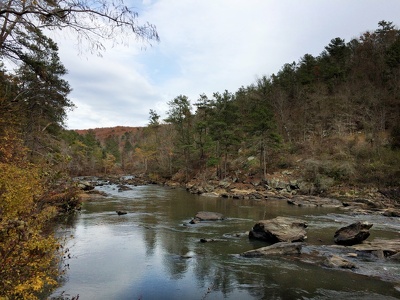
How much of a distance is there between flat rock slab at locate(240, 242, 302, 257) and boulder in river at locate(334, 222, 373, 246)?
2.75 meters

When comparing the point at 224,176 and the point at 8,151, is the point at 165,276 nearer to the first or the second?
the point at 8,151

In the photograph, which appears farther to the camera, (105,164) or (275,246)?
(105,164)

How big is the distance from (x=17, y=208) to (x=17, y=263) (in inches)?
83.1

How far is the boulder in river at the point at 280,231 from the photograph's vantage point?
1560cm

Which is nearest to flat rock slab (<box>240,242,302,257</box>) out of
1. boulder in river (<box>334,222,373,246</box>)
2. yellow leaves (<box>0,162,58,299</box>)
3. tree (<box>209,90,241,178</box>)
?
boulder in river (<box>334,222,373,246</box>)

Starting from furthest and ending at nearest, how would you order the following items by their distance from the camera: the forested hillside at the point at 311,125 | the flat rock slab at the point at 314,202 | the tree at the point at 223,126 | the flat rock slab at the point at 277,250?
the tree at the point at 223,126
the forested hillside at the point at 311,125
the flat rock slab at the point at 314,202
the flat rock slab at the point at 277,250

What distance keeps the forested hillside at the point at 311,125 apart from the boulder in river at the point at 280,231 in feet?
70.1

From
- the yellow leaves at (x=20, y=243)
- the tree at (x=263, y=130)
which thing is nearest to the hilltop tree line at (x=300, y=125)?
the tree at (x=263, y=130)

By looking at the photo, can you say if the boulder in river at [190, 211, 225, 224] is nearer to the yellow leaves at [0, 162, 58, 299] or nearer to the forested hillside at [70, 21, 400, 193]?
the yellow leaves at [0, 162, 58, 299]

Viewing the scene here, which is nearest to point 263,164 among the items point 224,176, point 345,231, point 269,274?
point 224,176

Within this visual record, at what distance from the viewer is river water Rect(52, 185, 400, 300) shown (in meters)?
9.70

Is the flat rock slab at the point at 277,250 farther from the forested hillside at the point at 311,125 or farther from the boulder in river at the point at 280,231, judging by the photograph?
the forested hillside at the point at 311,125

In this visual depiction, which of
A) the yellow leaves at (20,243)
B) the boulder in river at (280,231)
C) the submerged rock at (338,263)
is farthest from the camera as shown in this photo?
the boulder in river at (280,231)

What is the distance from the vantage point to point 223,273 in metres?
11.3
